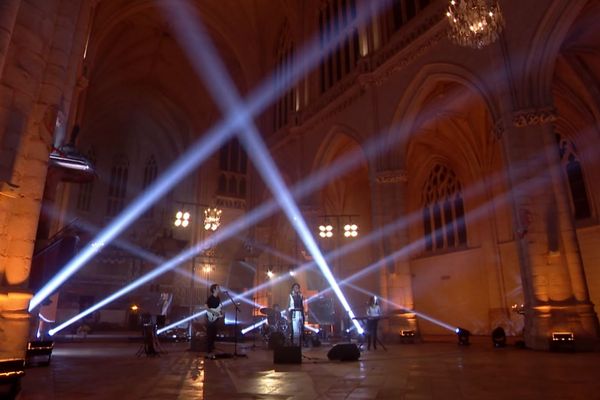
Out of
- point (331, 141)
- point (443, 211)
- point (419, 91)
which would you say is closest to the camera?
point (419, 91)

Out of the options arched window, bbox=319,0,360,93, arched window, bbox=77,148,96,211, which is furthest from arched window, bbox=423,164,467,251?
arched window, bbox=77,148,96,211

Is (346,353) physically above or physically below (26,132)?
below

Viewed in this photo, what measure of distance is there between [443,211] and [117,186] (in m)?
26.3

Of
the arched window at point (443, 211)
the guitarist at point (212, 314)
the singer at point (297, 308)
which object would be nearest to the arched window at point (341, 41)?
the arched window at point (443, 211)

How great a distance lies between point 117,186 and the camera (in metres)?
33.9

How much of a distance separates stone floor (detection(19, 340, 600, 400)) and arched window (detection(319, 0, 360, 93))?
12549 millimetres

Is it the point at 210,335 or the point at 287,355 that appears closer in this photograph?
the point at 287,355

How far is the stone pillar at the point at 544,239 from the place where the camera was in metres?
8.28

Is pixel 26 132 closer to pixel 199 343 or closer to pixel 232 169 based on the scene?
pixel 199 343

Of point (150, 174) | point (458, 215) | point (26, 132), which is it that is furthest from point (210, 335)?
point (150, 174)

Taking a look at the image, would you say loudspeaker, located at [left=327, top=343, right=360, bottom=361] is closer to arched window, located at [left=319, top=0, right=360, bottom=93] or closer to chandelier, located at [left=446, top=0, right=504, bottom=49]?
chandelier, located at [left=446, top=0, right=504, bottom=49]

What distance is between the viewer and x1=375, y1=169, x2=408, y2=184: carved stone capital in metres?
13.6

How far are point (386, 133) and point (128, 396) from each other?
11.8 meters

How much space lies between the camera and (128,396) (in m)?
3.92
